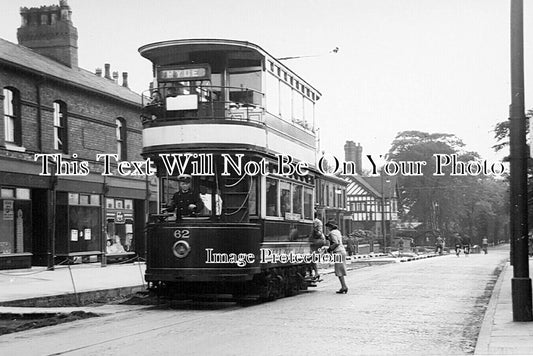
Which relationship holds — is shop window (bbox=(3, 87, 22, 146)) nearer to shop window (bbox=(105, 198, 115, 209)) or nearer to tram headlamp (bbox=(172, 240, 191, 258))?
shop window (bbox=(105, 198, 115, 209))

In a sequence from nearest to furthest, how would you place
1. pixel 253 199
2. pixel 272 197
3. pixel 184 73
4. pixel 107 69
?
pixel 253 199
pixel 184 73
pixel 272 197
pixel 107 69

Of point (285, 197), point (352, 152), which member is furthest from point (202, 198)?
point (352, 152)

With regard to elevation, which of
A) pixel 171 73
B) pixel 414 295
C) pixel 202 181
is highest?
pixel 171 73

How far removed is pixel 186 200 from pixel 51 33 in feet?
64.9

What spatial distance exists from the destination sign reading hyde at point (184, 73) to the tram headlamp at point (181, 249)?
3228mm

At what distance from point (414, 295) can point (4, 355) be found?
34.5ft

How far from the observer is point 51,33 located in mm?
32594

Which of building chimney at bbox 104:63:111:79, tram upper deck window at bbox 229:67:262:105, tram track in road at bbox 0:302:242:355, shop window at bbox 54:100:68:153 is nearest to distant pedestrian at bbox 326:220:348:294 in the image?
tram track in road at bbox 0:302:242:355

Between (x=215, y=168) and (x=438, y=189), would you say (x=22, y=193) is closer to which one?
(x=215, y=168)

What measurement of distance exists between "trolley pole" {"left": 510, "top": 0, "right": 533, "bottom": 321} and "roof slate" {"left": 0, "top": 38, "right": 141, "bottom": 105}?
707 inches

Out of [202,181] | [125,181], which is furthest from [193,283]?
[125,181]

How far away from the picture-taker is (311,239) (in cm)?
1988

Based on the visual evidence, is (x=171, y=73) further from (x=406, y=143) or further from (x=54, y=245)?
(x=406, y=143)

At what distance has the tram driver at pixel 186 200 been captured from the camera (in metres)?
15.2
